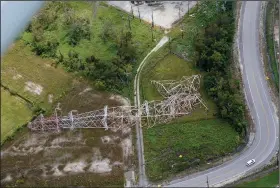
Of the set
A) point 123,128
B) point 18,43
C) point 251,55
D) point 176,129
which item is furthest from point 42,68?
point 251,55

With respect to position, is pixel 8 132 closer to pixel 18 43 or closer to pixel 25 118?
pixel 25 118

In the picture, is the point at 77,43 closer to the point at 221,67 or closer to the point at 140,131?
the point at 140,131

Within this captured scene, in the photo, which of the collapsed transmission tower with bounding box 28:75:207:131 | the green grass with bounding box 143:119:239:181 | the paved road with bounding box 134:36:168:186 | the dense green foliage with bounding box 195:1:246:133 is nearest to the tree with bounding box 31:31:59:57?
the collapsed transmission tower with bounding box 28:75:207:131

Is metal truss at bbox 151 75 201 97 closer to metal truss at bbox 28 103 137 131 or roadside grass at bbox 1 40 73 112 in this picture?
metal truss at bbox 28 103 137 131

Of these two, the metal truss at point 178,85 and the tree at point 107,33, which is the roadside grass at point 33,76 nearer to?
the tree at point 107,33

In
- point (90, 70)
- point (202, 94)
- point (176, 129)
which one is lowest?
point (176, 129)

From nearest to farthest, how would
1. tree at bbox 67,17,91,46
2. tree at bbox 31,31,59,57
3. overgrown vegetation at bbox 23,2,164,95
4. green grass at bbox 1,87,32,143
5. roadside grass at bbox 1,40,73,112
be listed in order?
1. green grass at bbox 1,87,32,143
2. roadside grass at bbox 1,40,73,112
3. overgrown vegetation at bbox 23,2,164,95
4. tree at bbox 31,31,59,57
5. tree at bbox 67,17,91,46

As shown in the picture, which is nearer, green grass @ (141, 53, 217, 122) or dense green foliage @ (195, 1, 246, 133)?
dense green foliage @ (195, 1, 246, 133)
